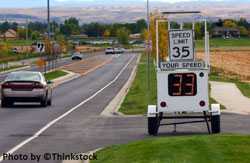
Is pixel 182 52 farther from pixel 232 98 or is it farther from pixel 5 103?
pixel 232 98

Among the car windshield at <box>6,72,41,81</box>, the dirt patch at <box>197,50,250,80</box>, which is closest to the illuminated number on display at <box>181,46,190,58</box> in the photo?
the car windshield at <box>6,72,41,81</box>

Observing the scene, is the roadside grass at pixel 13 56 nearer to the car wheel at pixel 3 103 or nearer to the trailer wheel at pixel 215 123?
the car wheel at pixel 3 103

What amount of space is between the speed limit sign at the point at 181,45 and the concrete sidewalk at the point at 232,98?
7.97 meters

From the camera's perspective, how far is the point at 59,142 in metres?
20.5

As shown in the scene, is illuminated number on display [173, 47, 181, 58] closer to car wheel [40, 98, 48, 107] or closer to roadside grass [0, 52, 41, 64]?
car wheel [40, 98, 48, 107]

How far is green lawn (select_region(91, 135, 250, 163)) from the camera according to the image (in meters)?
15.0

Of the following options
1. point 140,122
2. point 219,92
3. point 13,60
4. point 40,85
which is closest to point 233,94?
point 219,92

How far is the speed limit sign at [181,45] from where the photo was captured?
899 inches

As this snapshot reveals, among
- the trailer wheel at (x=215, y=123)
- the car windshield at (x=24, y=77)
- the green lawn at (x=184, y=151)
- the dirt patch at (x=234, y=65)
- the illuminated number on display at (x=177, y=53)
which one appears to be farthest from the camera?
the dirt patch at (x=234, y=65)

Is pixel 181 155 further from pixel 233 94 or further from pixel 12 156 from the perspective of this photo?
pixel 233 94

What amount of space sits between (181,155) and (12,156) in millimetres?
3763

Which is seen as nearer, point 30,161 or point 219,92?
point 30,161

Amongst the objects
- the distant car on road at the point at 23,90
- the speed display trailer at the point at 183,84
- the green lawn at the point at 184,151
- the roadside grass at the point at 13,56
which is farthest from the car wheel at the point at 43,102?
the roadside grass at the point at 13,56

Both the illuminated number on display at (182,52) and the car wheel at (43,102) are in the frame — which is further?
the car wheel at (43,102)
